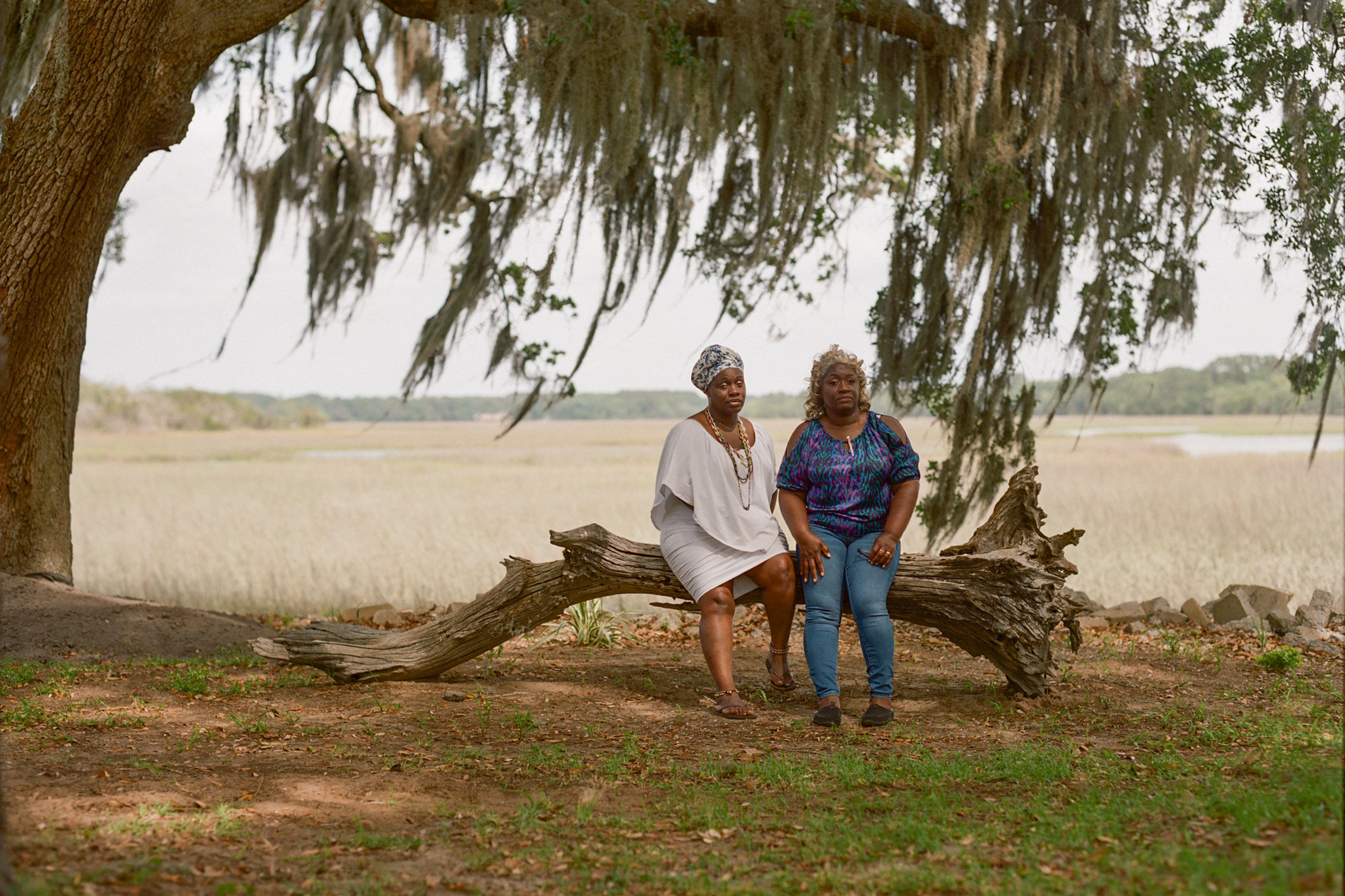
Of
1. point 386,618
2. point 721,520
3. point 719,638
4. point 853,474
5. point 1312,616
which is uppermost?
point 853,474

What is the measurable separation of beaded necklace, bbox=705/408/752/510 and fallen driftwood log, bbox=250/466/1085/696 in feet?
1.63

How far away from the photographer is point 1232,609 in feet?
24.1

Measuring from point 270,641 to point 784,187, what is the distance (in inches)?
178

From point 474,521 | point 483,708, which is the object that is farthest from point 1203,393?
point 483,708

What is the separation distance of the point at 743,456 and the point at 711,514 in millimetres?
311

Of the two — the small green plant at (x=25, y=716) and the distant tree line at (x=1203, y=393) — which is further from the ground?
the distant tree line at (x=1203, y=393)

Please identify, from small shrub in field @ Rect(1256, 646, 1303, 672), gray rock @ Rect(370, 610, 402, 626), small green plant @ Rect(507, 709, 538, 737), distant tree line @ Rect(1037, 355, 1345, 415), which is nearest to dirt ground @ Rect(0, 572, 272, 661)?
gray rock @ Rect(370, 610, 402, 626)

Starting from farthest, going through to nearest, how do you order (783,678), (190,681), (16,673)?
(16,673) → (190,681) → (783,678)

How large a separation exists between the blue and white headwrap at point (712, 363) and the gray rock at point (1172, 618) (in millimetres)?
4496

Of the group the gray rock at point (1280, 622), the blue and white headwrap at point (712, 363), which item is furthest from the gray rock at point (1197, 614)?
the blue and white headwrap at point (712, 363)

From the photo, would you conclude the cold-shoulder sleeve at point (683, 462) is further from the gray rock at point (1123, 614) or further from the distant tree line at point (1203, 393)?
the distant tree line at point (1203, 393)

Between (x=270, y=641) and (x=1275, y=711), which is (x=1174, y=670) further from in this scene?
(x=270, y=641)

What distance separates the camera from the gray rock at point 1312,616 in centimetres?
699

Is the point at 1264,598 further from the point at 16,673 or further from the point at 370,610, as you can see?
the point at 16,673
